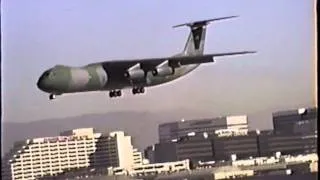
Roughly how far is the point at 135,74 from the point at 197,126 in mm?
549

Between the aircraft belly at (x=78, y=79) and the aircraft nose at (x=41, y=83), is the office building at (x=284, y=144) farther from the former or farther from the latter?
the aircraft nose at (x=41, y=83)

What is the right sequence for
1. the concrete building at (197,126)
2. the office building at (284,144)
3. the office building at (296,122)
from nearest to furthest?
1. the office building at (296,122)
2. the office building at (284,144)
3. the concrete building at (197,126)

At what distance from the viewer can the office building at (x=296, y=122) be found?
3625 mm

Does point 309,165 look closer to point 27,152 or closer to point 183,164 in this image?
point 183,164

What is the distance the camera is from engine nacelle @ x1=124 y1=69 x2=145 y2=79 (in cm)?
379

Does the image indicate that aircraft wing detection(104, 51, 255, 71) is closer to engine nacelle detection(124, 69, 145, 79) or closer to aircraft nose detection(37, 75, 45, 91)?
engine nacelle detection(124, 69, 145, 79)

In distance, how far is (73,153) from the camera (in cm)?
374

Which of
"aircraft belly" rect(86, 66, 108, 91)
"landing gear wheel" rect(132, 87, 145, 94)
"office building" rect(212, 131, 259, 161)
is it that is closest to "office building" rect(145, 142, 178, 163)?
"office building" rect(212, 131, 259, 161)

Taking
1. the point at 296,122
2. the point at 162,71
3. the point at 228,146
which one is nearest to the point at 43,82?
the point at 162,71

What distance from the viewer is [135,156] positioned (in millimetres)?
3830

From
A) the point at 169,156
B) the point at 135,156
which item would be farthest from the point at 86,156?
the point at 169,156

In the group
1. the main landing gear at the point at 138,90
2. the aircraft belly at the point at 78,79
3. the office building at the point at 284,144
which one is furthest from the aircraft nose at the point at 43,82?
the office building at the point at 284,144

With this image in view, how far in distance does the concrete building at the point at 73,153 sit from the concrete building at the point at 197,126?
248 millimetres

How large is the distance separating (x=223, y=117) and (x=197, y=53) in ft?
1.63
